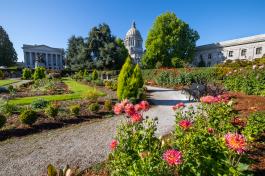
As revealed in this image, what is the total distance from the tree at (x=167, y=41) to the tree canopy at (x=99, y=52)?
6453 mm

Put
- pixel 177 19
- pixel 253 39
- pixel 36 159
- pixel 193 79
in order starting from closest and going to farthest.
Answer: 1. pixel 36 159
2. pixel 193 79
3. pixel 177 19
4. pixel 253 39

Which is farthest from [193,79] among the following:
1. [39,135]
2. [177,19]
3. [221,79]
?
[177,19]

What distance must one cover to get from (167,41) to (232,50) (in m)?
19.4

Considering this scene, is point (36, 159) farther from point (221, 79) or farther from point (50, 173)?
point (221, 79)

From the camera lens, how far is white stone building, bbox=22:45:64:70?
76.2 meters

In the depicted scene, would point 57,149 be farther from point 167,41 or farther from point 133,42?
point 133,42

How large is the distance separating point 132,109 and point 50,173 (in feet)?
6.55

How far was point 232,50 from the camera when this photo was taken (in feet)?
148

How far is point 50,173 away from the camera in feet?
11.2

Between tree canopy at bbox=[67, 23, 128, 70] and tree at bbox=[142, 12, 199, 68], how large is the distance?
6.45 m

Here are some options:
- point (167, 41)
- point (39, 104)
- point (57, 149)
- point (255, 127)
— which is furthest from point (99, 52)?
point (255, 127)

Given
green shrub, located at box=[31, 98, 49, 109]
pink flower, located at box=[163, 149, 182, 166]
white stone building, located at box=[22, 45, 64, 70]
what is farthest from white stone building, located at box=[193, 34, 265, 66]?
white stone building, located at box=[22, 45, 64, 70]

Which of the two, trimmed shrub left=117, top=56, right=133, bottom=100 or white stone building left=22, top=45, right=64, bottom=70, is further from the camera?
white stone building left=22, top=45, right=64, bottom=70

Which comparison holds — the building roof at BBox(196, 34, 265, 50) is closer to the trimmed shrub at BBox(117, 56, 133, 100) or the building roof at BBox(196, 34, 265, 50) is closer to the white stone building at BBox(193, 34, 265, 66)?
the white stone building at BBox(193, 34, 265, 66)
